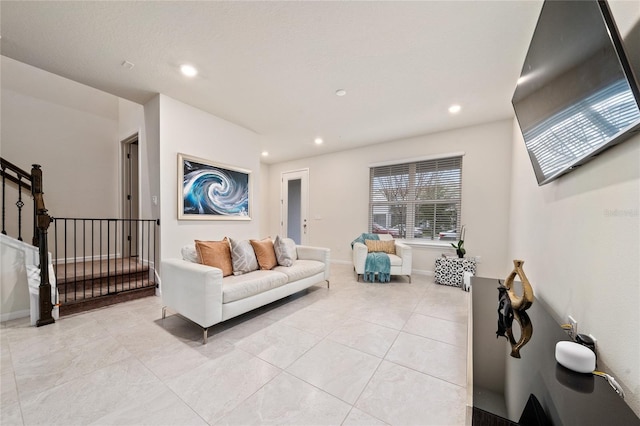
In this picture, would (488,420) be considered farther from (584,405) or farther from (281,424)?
(281,424)

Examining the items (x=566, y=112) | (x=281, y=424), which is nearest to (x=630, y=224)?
(x=566, y=112)

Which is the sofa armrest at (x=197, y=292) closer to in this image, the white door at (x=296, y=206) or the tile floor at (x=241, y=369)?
the tile floor at (x=241, y=369)

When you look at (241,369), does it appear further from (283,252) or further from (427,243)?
(427,243)

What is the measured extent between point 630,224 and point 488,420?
2.86ft

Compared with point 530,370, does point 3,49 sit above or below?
above

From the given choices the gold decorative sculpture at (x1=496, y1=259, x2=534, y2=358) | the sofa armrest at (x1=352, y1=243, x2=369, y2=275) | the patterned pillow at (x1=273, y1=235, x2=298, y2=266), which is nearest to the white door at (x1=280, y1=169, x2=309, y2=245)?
the sofa armrest at (x1=352, y1=243, x2=369, y2=275)

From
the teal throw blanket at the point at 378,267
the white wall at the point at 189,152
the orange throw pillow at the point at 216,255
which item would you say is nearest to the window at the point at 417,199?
the teal throw blanket at the point at 378,267

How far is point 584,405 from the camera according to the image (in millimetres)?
733

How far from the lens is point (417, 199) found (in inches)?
175

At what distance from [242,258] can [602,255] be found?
2763 mm

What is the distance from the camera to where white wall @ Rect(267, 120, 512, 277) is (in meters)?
3.75

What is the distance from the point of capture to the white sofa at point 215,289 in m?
2.00

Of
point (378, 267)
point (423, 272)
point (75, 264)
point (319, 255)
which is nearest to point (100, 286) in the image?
point (75, 264)

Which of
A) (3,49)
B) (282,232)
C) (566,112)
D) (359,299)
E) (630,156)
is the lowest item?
(359,299)
